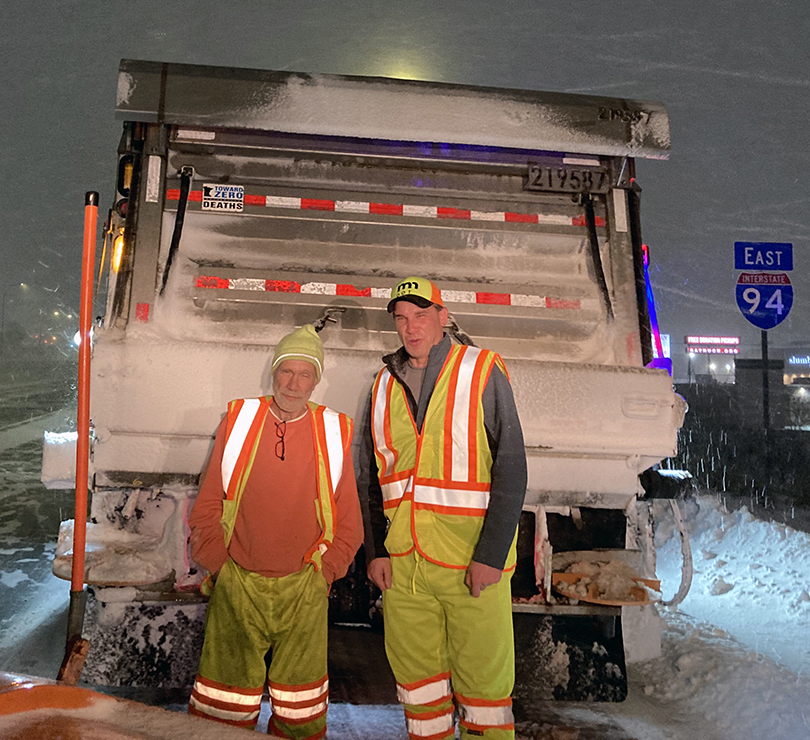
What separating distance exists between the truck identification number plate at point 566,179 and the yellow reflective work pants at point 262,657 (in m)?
2.18

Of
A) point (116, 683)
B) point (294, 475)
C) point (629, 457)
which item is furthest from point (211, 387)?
point (629, 457)

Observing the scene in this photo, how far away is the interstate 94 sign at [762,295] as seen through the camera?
813 centimetres

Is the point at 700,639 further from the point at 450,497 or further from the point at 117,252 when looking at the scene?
the point at 117,252

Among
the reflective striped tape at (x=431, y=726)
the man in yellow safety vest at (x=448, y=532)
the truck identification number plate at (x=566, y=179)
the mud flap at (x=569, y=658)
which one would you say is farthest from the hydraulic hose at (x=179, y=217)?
the mud flap at (x=569, y=658)

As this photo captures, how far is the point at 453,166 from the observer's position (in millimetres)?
3404

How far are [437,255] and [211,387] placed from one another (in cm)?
126

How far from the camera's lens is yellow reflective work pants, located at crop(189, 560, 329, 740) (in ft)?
7.79

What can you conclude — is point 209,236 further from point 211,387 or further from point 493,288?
point 493,288

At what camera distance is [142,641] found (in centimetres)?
277

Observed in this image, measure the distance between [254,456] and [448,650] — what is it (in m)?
1.01

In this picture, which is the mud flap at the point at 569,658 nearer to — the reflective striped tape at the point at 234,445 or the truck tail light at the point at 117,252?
the reflective striped tape at the point at 234,445

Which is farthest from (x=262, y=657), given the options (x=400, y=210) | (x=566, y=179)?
(x=566, y=179)

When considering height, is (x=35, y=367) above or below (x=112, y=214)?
above

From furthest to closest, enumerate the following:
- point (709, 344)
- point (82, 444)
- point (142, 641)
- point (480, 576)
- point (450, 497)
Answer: point (709, 344), point (142, 641), point (450, 497), point (480, 576), point (82, 444)
